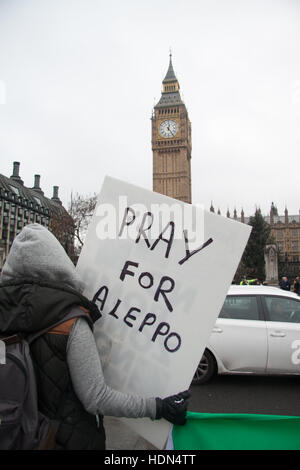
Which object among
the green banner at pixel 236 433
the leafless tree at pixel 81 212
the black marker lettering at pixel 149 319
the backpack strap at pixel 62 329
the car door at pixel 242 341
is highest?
the leafless tree at pixel 81 212

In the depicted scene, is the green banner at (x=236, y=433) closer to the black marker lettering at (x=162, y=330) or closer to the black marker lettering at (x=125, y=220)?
the black marker lettering at (x=162, y=330)

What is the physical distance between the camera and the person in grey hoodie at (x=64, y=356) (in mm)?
1277

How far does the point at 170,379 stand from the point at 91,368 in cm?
46

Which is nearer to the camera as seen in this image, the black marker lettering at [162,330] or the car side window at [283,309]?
the black marker lettering at [162,330]

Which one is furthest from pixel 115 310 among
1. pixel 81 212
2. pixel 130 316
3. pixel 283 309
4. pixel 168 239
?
pixel 81 212

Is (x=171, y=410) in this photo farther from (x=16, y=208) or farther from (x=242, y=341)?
(x=16, y=208)

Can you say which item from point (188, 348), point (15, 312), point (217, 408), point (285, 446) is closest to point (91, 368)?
point (15, 312)

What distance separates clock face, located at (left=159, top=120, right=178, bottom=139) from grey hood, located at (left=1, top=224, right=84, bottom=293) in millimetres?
91265

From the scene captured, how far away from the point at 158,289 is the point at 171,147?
9061 centimetres

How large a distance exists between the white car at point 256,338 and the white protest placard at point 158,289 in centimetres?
363

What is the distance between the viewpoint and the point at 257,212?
40.6m

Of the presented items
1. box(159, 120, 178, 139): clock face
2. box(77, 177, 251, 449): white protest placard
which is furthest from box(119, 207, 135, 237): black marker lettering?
box(159, 120, 178, 139): clock face

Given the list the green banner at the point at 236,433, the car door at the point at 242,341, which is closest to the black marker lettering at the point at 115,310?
the green banner at the point at 236,433

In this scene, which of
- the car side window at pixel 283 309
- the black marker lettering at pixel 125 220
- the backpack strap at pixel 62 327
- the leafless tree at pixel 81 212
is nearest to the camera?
the backpack strap at pixel 62 327
